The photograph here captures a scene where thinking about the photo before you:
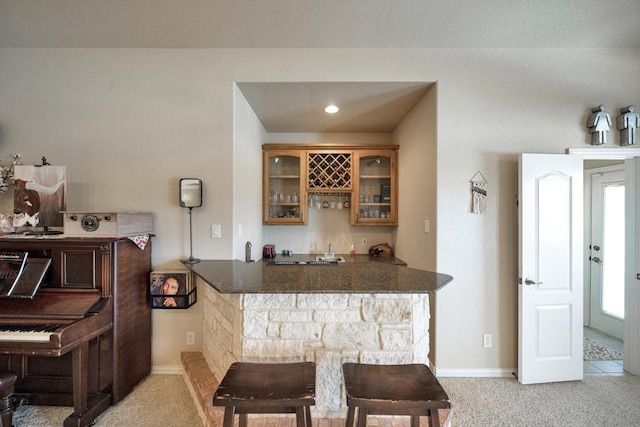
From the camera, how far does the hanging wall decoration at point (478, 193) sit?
2434 millimetres

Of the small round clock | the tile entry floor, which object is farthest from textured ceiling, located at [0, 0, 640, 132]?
the tile entry floor

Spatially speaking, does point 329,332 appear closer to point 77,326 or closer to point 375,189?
point 77,326

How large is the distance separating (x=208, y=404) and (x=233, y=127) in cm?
207

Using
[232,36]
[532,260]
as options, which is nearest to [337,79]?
[232,36]

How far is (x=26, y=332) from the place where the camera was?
1.67 meters

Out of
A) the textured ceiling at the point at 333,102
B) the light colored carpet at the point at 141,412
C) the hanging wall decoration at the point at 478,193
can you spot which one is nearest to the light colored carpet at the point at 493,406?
the light colored carpet at the point at 141,412

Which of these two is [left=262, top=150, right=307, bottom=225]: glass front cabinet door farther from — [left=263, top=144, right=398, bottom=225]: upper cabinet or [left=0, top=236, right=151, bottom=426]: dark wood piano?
[left=0, top=236, right=151, bottom=426]: dark wood piano

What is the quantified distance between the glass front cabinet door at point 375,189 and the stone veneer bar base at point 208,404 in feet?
7.55

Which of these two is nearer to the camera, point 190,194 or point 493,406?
point 493,406

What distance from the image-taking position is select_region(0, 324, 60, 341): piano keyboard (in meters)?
1.64

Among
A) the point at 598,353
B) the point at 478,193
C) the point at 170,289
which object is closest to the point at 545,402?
the point at 598,353

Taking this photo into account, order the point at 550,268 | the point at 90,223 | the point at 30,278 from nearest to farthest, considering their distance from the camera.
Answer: the point at 30,278
the point at 90,223
the point at 550,268

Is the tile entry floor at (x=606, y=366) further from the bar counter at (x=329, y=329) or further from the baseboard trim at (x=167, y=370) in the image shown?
the baseboard trim at (x=167, y=370)

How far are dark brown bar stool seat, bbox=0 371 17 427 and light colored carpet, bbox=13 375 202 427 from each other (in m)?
0.18
